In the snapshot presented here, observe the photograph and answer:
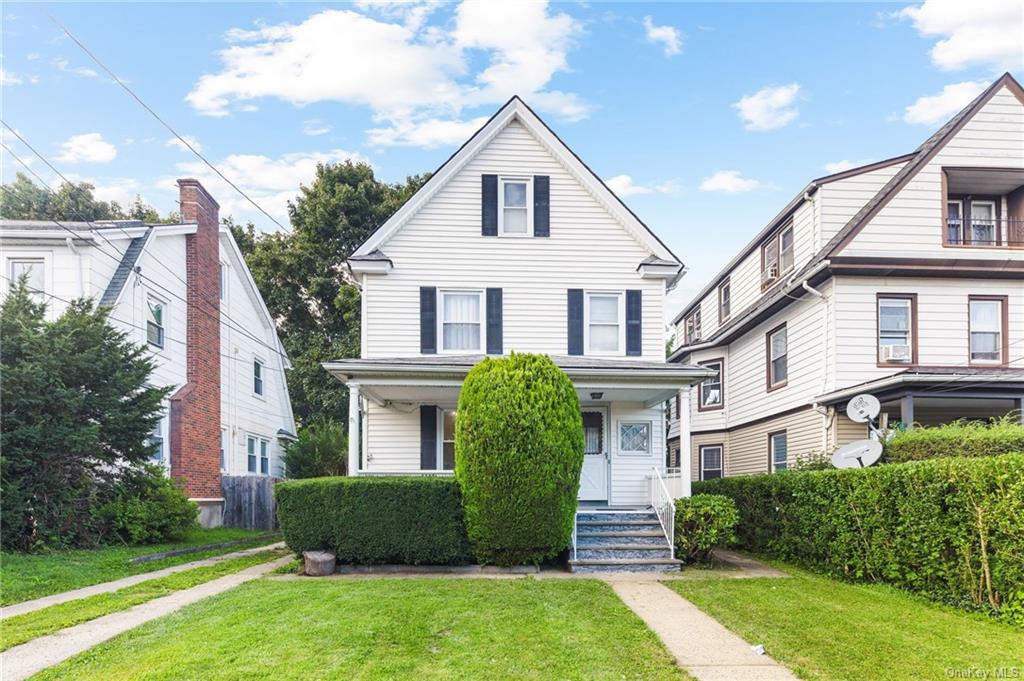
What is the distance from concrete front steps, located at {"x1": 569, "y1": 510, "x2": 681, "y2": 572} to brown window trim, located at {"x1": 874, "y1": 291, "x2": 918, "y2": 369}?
19.7ft

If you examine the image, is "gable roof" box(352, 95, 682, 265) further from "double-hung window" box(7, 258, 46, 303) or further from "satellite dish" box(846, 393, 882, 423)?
"double-hung window" box(7, 258, 46, 303)

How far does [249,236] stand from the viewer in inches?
1314

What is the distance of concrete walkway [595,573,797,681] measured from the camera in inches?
223

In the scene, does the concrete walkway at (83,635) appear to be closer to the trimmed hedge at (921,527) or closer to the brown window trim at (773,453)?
the trimmed hedge at (921,527)

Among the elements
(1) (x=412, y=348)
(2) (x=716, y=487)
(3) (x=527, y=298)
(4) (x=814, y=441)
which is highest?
(3) (x=527, y=298)

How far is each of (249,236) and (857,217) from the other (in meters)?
27.1

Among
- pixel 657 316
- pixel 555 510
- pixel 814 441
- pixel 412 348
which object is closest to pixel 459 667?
pixel 555 510

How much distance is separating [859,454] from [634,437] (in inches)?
169

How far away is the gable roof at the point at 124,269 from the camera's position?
49.9ft

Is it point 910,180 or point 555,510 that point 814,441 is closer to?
point 910,180

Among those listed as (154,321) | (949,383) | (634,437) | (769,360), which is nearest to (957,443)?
(949,383)

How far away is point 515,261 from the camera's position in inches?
575

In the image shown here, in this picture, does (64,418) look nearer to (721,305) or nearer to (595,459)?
(595,459)

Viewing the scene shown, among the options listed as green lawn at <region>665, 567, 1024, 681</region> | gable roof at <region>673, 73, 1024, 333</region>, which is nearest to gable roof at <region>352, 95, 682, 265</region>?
gable roof at <region>673, 73, 1024, 333</region>
